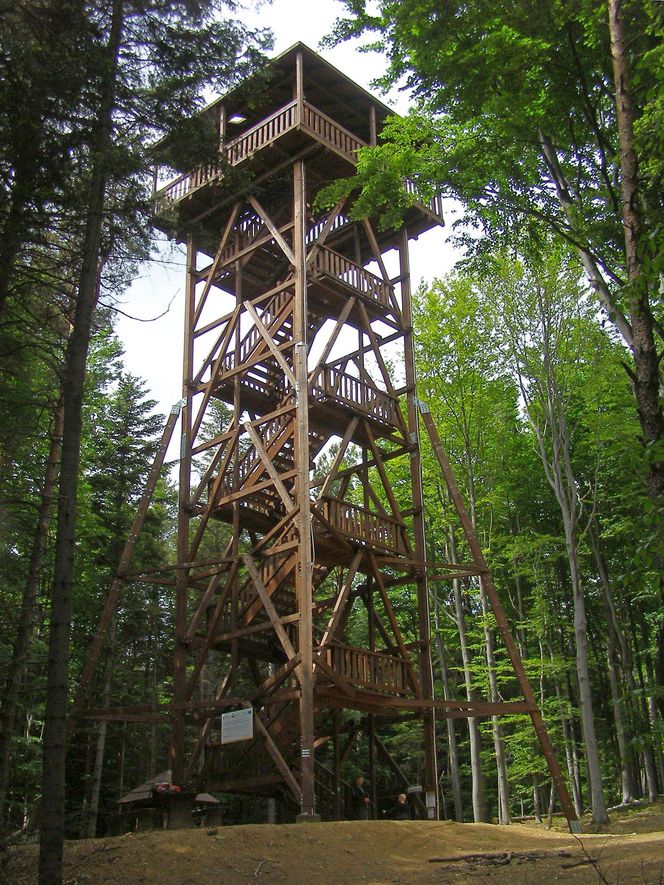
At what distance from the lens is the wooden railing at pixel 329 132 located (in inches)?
657

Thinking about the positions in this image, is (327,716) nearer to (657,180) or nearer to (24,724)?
(24,724)

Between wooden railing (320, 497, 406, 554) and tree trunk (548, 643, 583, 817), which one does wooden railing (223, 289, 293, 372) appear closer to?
wooden railing (320, 497, 406, 554)

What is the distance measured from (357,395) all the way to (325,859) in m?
9.20

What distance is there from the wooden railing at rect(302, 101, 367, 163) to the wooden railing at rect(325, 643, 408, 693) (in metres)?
9.53

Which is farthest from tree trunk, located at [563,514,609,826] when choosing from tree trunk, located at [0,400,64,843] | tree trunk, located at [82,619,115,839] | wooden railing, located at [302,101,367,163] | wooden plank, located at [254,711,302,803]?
tree trunk, located at [82,619,115,839]

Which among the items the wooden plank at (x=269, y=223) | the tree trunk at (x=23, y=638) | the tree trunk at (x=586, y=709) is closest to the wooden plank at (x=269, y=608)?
the tree trunk at (x=23, y=638)

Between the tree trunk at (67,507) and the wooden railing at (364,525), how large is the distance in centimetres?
657

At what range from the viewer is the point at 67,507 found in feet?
28.8

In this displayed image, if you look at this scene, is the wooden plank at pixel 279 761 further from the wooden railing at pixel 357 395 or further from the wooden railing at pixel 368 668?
the wooden railing at pixel 357 395

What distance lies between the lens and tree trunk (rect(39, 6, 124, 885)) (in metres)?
8.00

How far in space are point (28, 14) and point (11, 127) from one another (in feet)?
4.26

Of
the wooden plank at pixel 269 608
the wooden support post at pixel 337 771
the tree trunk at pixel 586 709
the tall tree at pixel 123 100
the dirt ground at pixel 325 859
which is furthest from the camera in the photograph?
the wooden support post at pixel 337 771

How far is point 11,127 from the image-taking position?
9547 millimetres

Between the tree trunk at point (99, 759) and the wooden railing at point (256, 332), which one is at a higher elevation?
the wooden railing at point (256, 332)
